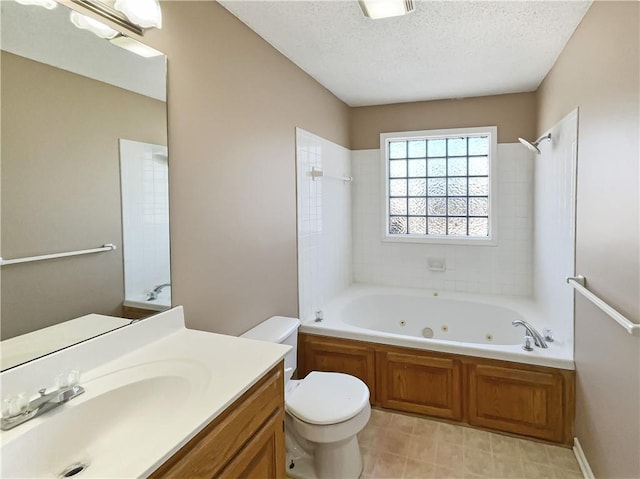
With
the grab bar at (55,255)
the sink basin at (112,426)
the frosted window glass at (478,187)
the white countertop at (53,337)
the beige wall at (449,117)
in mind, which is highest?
the beige wall at (449,117)

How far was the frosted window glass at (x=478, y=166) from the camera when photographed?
11.7 feet

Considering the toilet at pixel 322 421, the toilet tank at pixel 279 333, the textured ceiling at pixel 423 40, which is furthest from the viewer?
the toilet tank at pixel 279 333

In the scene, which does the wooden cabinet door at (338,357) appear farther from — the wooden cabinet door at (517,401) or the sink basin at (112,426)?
the sink basin at (112,426)

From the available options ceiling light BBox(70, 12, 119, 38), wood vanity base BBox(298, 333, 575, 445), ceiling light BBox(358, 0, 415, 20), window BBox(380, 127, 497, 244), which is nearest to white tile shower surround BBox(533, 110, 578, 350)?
wood vanity base BBox(298, 333, 575, 445)

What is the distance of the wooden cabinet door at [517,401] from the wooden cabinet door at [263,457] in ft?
4.80

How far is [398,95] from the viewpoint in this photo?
3.42 metres

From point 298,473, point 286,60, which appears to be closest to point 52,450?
point 298,473

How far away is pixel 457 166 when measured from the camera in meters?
3.67

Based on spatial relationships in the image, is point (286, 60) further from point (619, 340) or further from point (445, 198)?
point (619, 340)

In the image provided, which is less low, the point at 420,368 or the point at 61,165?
the point at 61,165

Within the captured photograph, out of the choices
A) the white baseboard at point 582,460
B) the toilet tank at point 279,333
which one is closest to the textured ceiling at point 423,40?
the toilet tank at point 279,333

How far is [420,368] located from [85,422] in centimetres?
198

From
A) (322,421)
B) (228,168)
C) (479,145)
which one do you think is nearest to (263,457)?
(322,421)

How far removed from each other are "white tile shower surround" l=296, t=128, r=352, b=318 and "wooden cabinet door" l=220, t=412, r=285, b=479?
140cm
